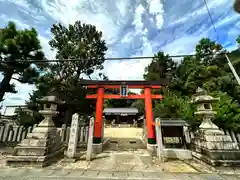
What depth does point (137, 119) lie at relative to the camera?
2497 centimetres

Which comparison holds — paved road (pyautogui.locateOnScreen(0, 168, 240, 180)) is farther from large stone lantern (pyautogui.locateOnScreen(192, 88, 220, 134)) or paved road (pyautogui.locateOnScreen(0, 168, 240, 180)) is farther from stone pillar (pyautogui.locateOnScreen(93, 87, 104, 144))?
stone pillar (pyautogui.locateOnScreen(93, 87, 104, 144))

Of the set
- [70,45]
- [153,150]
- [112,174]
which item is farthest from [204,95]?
[70,45]

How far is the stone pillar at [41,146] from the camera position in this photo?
3.80 metres

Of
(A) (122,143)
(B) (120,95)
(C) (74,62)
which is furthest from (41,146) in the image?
(C) (74,62)

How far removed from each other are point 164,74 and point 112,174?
2192cm

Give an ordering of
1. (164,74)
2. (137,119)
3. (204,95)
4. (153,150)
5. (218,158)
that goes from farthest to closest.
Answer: (137,119) < (164,74) < (153,150) < (204,95) < (218,158)

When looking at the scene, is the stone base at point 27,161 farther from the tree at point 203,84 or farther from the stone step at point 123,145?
the tree at point 203,84

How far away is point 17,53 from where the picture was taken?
8.28m

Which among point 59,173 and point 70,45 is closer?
point 59,173

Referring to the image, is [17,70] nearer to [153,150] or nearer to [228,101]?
[153,150]

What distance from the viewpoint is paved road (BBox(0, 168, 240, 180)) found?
3.00 meters

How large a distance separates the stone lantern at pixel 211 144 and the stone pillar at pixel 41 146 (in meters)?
5.13

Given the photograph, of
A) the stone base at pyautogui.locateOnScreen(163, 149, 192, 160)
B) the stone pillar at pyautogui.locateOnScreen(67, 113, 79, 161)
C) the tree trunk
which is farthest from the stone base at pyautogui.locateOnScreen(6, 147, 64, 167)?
the tree trunk

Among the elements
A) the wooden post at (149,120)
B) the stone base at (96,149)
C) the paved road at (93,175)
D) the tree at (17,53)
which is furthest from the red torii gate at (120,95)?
the tree at (17,53)
